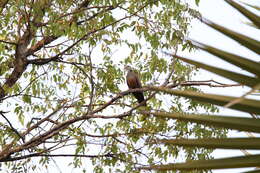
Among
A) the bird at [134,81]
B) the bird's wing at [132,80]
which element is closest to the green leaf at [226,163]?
the bird at [134,81]

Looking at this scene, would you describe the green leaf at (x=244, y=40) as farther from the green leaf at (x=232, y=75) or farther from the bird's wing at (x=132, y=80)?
the bird's wing at (x=132, y=80)

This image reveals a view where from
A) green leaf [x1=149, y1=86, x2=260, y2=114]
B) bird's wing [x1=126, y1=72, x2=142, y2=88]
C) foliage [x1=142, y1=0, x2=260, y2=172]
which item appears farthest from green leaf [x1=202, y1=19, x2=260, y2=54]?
bird's wing [x1=126, y1=72, x2=142, y2=88]

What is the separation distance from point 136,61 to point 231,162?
23.2 feet

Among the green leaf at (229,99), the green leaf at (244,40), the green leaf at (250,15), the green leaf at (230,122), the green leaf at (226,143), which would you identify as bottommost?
the green leaf at (226,143)

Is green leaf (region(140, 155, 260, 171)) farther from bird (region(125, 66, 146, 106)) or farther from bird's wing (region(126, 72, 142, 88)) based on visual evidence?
bird's wing (region(126, 72, 142, 88))

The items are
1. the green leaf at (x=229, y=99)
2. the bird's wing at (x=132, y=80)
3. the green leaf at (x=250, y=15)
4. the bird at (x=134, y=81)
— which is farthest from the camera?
the bird's wing at (x=132, y=80)

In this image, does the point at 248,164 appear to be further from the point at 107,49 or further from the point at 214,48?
the point at 107,49

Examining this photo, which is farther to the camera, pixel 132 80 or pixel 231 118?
pixel 132 80

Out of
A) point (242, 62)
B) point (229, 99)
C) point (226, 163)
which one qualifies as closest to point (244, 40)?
point (242, 62)

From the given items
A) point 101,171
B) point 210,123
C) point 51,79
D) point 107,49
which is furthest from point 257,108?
point 107,49

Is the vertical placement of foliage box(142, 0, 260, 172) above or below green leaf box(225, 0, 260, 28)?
below

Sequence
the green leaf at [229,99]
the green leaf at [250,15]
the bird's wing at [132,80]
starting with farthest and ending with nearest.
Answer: the bird's wing at [132,80] → the green leaf at [250,15] → the green leaf at [229,99]

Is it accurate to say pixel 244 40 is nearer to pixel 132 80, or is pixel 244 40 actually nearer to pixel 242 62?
pixel 242 62

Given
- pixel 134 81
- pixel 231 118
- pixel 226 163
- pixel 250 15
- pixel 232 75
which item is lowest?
pixel 226 163
